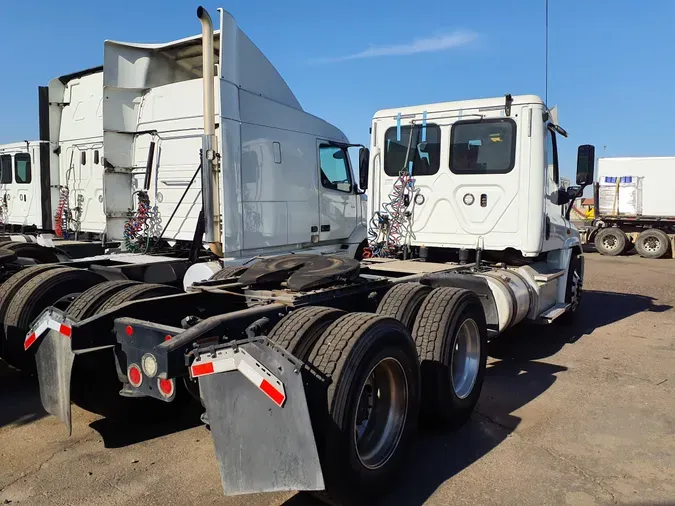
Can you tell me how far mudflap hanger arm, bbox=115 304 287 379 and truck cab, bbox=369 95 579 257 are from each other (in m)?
3.98

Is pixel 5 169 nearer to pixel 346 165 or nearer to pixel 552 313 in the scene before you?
pixel 346 165

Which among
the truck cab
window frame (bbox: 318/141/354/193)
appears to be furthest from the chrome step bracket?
window frame (bbox: 318/141/354/193)

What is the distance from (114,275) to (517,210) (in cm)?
459

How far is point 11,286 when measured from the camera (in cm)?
507

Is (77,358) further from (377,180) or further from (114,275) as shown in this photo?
(377,180)

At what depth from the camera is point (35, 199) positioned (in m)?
11.1

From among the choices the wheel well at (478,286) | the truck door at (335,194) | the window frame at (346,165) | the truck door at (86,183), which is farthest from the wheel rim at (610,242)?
the truck door at (86,183)

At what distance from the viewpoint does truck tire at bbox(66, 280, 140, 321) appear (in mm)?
3920

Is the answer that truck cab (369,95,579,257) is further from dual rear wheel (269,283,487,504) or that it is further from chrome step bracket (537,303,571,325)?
dual rear wheel (269,283,487,504)

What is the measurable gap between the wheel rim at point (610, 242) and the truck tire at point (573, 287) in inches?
541

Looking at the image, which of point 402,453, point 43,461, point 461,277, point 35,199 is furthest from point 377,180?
point 35,199

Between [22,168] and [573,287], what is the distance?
35.5 feet

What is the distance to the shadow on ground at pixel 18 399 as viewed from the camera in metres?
4.58

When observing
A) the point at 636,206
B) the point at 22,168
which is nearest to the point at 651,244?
the point at 636,206
